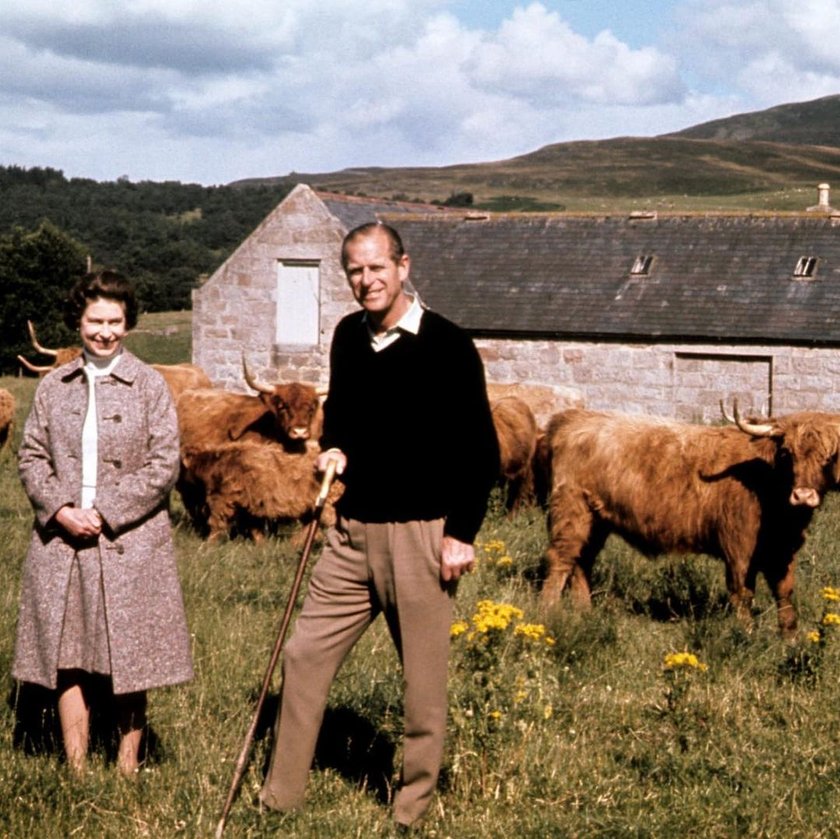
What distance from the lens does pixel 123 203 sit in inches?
4951

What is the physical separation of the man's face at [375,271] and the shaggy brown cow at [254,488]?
6167mm

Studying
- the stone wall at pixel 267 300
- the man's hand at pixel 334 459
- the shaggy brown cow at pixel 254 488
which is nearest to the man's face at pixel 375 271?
the man's hand at pixel 334 459

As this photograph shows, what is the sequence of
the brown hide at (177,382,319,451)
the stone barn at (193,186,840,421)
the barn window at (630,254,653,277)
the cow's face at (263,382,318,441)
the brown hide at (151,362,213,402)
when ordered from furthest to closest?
the barn window at (630,254,653,277) < the stone barn at (193,186,840,421) < the brown hide at (151,362,213,402) < the brown hide at (177,382,319,451) < the cow's face at (263,382,318,441)

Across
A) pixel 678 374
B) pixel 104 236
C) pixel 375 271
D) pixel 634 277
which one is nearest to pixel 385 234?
pixel 375 271

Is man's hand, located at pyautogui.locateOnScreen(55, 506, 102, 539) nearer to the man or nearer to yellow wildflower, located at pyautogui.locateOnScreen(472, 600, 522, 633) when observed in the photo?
the man

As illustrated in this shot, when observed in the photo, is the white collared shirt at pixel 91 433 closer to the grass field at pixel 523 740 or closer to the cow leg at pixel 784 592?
the grass field at pixel 523 740

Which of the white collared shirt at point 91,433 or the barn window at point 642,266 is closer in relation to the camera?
the white collared shirt at point 91,433

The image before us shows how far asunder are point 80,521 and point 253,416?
9.15 metres

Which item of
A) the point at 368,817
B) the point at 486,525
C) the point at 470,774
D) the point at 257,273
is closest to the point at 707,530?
the point at 486,525

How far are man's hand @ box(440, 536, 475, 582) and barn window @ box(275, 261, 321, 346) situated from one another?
21064mm

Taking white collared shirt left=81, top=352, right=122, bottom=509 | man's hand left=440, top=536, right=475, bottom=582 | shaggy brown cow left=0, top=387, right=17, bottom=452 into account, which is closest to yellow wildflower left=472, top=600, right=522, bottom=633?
man's hand left=440, top=536, right=475, bottom=582

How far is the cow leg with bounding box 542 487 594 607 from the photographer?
29.6ft

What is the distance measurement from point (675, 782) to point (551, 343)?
20.4 metres

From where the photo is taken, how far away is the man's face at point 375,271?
4500 mm
